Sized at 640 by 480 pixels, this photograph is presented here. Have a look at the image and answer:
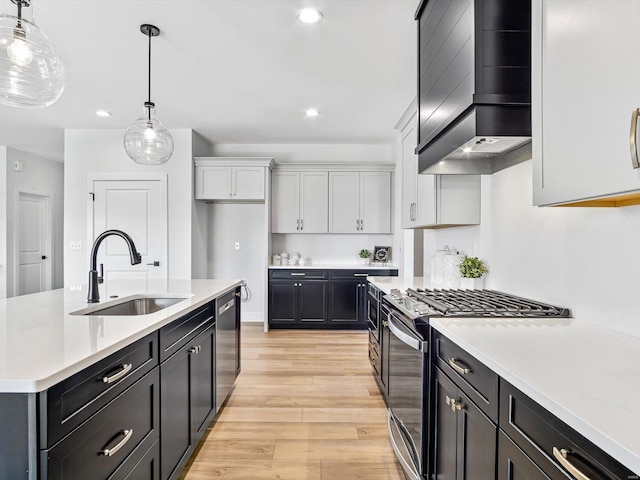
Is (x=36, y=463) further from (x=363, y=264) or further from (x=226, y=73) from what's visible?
(x=363, y=264)

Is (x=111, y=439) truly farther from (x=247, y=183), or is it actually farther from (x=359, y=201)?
(x=359, y=201)

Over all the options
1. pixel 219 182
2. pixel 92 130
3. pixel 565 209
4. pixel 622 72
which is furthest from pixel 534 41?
pixel 92 130

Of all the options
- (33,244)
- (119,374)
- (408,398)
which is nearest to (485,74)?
(408,398)

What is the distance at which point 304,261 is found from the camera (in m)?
5.54

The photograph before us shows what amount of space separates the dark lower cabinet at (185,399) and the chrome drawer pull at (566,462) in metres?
1.45

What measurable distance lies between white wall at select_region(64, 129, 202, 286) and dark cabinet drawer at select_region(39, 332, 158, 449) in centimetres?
362

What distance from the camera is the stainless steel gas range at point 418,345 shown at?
1.70 meters

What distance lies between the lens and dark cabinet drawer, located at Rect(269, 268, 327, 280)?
16.7 ft

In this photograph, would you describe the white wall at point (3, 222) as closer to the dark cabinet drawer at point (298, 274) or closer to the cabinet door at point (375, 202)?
the dark cabinet drawer at point (298, 274)

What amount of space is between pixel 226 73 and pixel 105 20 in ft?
3.23

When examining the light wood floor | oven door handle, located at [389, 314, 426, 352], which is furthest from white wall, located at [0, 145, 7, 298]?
oven door handle, located at [389, 314, 426, 352]

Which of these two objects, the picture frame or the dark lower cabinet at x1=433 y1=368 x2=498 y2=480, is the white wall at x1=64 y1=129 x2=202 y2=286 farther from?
the dark lower cabinet at x1=433 y1=368 x2=498 y2=480

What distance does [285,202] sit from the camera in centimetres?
539

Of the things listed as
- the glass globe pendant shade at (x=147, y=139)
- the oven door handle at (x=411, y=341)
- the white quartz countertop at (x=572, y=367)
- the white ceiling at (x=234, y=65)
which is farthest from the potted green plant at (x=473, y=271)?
the glass globe pendant shade at (x=147, y=139)
